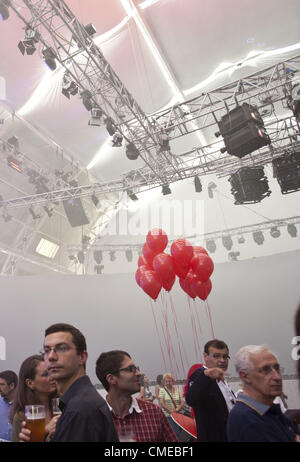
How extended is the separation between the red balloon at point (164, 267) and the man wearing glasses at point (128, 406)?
2757mm

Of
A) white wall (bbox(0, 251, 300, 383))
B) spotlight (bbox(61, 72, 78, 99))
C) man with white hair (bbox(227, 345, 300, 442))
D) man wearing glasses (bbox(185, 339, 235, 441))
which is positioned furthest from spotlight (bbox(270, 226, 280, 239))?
man with white hair (bbox(227, 345, 300, 442))

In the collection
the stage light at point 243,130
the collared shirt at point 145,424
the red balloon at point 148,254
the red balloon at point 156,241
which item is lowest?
the collared shirt at point 145,424

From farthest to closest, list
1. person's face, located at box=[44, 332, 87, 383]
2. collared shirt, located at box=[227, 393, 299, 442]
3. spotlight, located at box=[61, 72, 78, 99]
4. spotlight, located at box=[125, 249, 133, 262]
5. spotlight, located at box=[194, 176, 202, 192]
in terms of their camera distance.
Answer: spotlight, located at box=[125, 249, 133, 262] < spotlight, located at box=[194, 176, 202, 192] < spotlight, located at box=[61, 72, 78, 99] < person's face, located at box=[44, 332, 87, 383] < collared shirt, located at box=[227, 393, 299, 442]

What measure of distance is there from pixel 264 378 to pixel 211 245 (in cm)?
935

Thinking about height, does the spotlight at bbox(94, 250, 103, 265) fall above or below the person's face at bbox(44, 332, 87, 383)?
above

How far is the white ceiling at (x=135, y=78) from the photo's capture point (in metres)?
6.46

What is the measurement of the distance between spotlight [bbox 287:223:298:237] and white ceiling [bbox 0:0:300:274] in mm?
228

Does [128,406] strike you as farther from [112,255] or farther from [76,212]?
[112,255]

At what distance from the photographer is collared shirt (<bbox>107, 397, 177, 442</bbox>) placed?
1.89 meters

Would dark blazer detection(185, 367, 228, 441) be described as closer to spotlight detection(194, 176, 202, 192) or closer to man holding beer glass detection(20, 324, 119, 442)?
man holding beer glass detection(20, 324, 119, 442)

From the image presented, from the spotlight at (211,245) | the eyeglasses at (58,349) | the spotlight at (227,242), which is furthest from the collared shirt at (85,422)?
the spotlight at (211,245)

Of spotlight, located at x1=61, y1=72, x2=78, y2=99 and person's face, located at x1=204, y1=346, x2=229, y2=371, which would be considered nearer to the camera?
person's face, located at x1=204, y1=346, x2=229, y2=371

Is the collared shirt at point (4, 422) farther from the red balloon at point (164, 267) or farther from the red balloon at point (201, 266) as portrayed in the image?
the red balloon at point (201, 266)
